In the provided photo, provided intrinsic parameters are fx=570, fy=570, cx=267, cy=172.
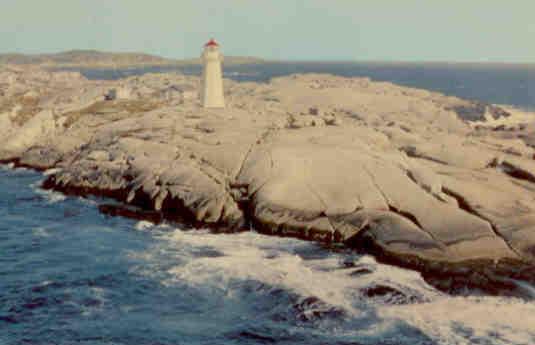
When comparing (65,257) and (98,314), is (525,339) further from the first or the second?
(65,257)

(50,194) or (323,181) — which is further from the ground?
(323,181)

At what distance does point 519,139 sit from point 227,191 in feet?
109

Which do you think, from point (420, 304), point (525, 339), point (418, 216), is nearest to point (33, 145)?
point (418, 216)

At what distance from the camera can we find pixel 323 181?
36188mm

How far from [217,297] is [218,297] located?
4cm

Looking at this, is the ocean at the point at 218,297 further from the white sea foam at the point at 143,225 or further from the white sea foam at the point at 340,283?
the white sea foam at the point at 143,225

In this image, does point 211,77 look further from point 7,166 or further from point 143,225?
point 143,225

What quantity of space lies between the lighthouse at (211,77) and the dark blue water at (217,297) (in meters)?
27.8

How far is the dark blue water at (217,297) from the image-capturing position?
2191cm

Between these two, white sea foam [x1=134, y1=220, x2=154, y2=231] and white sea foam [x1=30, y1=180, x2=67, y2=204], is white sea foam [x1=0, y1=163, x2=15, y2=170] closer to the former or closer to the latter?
white sea foam [x1=30, y1=180, x2=67, y2=204]

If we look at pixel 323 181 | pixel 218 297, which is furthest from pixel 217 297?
pixel 323 181

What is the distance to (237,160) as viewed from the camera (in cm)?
4019

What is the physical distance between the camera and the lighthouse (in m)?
59.2

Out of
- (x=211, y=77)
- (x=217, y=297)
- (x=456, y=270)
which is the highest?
(x=211, y=77)
